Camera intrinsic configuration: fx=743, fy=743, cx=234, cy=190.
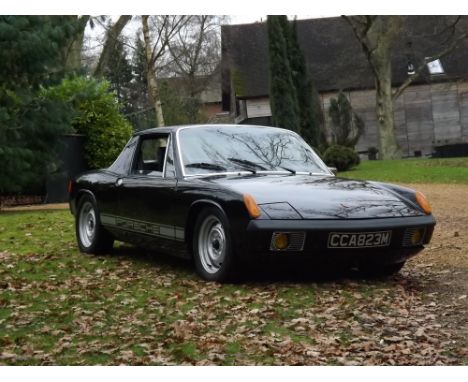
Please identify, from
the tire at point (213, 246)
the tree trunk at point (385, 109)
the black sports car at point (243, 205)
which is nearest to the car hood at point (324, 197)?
the black sports car at point (243, 205)

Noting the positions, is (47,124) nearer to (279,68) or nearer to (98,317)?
(98,317)

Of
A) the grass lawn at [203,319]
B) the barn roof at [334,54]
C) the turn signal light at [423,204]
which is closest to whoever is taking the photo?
the grass lawn at [203,319]

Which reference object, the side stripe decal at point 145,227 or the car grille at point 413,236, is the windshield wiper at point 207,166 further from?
the car grille at point 413,236

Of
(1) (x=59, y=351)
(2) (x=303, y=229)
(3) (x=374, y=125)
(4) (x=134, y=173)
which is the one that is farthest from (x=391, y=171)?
(1) (x=59, y=351)

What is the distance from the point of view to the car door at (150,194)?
720cm

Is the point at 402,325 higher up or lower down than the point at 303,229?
lower down

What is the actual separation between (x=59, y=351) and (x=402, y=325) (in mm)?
2281

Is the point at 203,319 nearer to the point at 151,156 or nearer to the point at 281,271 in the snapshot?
the point at 281,271

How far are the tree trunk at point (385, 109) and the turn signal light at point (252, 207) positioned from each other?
29.2 meters

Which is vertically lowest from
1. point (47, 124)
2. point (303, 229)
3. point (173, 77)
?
point (303, 229)

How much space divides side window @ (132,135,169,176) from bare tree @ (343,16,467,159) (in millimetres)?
25906

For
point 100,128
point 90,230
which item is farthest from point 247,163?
point 100,128

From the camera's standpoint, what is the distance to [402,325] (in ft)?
16.6
